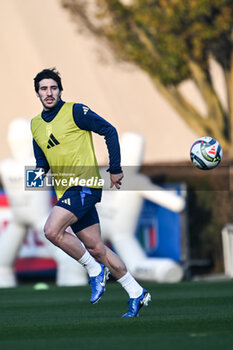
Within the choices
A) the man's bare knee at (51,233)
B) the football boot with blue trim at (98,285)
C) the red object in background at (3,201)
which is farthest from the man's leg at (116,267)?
the red object in background at (3,201)

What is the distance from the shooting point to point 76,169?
28.1ft

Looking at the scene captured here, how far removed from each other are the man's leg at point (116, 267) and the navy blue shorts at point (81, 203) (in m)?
0.06

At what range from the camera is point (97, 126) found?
853 centimetres

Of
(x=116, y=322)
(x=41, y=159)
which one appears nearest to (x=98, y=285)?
(x=116, y=322)

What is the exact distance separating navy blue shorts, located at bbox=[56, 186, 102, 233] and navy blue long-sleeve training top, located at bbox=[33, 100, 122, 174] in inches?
10.9

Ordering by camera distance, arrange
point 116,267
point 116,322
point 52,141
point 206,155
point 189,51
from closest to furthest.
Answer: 1. point 116,322
2. point 116,267
3. point 52,141
4. point 206,155
5. point 189,51

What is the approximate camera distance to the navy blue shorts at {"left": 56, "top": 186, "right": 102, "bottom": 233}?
331 inches

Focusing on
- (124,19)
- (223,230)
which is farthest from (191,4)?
(223,230)

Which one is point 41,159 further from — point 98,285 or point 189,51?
point 189,51

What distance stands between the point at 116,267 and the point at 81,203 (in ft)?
2.09

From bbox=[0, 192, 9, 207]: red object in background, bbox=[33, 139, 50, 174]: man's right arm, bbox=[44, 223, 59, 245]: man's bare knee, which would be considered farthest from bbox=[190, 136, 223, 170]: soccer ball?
bbox=[0, 192, 9, 207]: red object in background

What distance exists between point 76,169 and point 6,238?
7.72 meters

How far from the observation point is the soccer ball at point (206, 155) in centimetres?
977

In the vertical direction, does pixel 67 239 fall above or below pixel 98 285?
above
